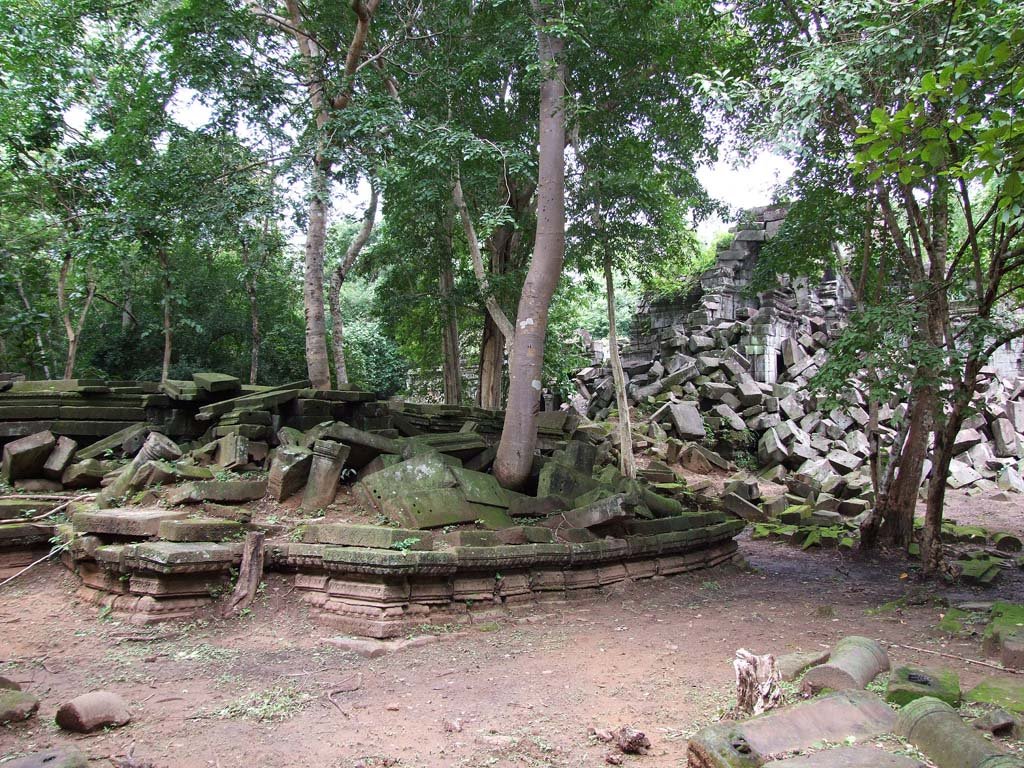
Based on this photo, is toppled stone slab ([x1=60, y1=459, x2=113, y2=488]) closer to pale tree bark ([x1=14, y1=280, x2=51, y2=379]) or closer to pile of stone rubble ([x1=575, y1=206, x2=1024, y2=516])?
pale tree bark ([x1=14, y1=280, x2=51, y2=379])

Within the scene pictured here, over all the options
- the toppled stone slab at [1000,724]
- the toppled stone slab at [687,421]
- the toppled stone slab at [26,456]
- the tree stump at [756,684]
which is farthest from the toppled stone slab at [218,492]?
the toppled stone slab at [687,421]

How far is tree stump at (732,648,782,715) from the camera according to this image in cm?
296

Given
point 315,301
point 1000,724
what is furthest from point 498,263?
point 1000,724

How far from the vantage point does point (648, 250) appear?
989 cm

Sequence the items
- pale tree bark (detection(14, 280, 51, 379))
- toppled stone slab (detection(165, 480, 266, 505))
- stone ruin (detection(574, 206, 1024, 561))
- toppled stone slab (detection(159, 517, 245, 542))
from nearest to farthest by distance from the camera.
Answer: toppled stone slab (detection(159, 517, 245, 542)) → toppled stone slab (detection(165, 480, 266, 505)) → pale tree bark (detection(14, 280, 51, 379)) → stone ruin (detection(574, 206, 1024, 561))

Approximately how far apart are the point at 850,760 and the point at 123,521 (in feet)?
15.4

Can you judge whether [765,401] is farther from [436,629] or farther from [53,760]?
[53,760]

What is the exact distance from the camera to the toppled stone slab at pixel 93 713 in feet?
9.36

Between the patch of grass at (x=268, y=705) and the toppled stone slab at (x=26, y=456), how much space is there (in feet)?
13.7

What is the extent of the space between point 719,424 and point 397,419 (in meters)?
8.33

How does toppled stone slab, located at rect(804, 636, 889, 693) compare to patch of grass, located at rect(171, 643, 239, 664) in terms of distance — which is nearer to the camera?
toppled stone slab, located at rect(804, 636, 889, 693)

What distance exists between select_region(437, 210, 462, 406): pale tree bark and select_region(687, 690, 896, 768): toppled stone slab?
29.6 feet

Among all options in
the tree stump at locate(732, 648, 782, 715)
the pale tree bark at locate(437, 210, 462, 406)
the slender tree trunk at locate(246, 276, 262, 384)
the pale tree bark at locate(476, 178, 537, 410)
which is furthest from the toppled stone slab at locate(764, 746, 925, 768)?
the slender tree trunk at locate(246, 276, 262, 384)

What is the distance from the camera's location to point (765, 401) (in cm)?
1416
